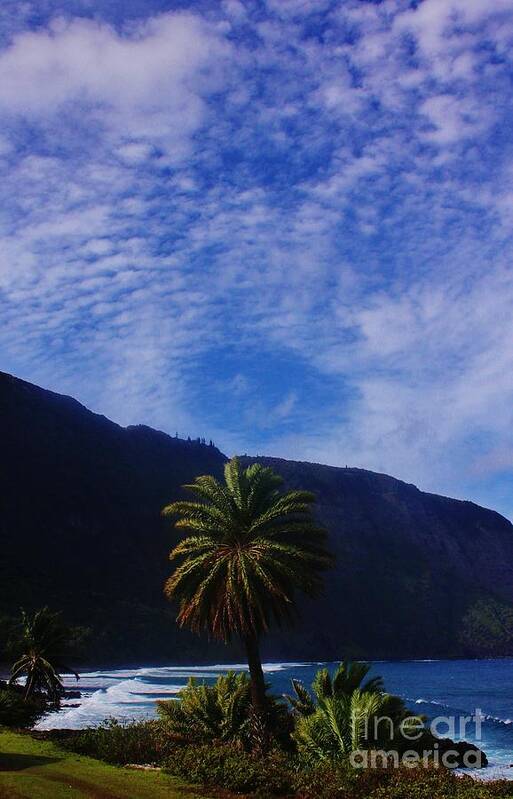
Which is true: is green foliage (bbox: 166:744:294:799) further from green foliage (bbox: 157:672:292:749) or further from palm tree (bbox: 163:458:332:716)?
palm tree (bbox: 163:458:332:716)

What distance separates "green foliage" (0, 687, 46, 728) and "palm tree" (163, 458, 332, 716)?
15.8 m

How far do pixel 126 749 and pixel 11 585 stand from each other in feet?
391

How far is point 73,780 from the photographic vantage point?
1752 cm

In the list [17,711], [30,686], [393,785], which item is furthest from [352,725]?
[30,686]

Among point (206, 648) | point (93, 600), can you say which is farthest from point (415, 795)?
point (206, 648)

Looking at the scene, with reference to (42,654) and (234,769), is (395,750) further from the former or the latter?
(42,654)

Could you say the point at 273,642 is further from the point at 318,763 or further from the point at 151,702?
the point at 318,763

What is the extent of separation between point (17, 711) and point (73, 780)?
2424 centimetres

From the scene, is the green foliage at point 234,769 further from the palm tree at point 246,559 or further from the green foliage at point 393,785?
the palm tree at point 246,559

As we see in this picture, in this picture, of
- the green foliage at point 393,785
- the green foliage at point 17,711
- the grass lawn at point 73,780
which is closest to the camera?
the grass lawn at point 73,780

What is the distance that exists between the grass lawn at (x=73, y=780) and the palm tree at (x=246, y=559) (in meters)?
5.68

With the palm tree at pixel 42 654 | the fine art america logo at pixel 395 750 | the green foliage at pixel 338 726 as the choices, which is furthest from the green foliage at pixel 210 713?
the palm tree at pixel 42 654

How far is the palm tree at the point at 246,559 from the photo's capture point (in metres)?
23.9

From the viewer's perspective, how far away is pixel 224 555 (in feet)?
81.5
